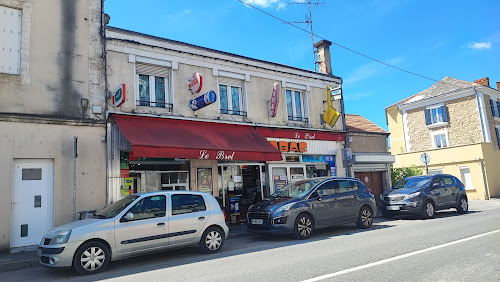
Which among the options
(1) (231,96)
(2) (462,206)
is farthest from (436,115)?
(1) (231,96)

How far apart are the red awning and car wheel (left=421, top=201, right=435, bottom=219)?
18.5 feet

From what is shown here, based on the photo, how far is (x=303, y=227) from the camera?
9469mm

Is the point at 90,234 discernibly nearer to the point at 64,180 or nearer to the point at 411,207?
the point at 64,180

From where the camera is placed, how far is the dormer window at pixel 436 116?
1085 inches

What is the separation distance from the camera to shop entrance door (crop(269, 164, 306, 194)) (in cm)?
1418

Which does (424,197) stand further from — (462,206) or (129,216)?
(129,216)

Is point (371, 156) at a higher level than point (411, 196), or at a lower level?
higher

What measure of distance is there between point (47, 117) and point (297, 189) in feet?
24.5

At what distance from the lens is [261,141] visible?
1316 cm

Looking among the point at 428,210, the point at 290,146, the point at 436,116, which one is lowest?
the point at 428,210

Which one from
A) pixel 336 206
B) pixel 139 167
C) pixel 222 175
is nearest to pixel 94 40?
pixel 139 167

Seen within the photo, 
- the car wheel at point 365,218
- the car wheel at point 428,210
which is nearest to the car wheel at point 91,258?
the car wheel at point 365,218

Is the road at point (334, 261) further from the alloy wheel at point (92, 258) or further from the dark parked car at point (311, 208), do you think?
the dark parked car at point (311, 208)

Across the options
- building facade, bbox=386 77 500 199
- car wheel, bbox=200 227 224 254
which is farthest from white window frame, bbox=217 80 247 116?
building facade, bbox=386 77 500 199
